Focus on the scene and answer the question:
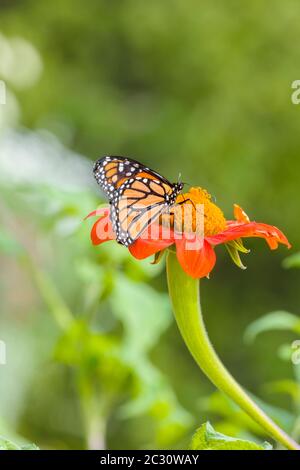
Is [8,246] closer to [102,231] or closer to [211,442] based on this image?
[102,231]

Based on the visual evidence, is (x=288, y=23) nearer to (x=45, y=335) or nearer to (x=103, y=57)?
(x=103, y=57)

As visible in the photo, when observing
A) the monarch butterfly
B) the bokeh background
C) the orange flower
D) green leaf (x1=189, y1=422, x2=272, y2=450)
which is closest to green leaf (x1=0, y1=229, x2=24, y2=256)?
the monarch butterfly

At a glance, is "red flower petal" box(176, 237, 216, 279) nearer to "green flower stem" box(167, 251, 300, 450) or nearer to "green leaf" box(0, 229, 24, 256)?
"green flower stem" box(167, 251, 300, 450)

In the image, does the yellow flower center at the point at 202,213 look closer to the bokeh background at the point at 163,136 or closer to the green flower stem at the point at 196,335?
the green flower stem at the point at 196,335

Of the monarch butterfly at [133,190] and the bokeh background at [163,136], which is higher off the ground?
the bokeh background at [163,136]

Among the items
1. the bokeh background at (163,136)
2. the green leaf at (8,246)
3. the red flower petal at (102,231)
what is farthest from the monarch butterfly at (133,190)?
the bokeh background at (163,136)
